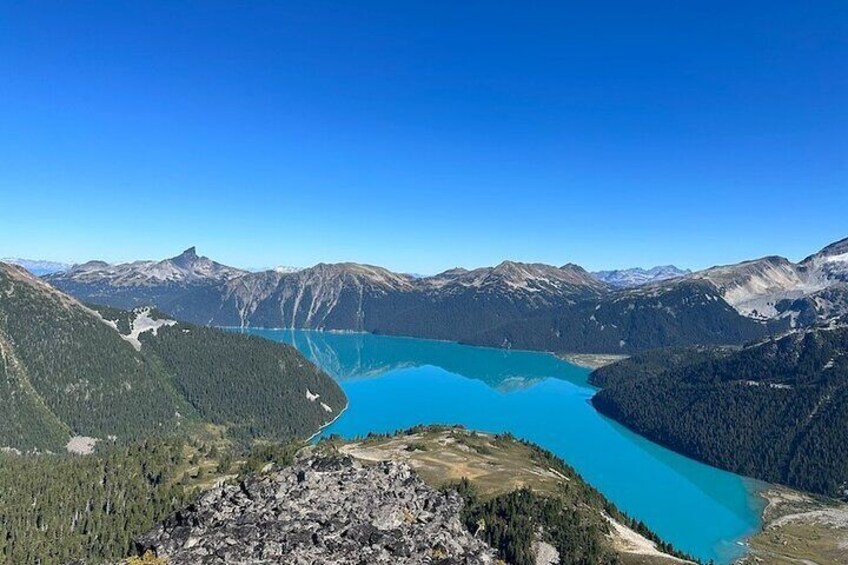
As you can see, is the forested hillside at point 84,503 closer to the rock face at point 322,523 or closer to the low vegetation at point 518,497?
the low vegetation at point 518,497

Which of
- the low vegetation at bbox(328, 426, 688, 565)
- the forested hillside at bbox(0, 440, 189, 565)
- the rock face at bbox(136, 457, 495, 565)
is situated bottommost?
the forested hillside at bbox(0, 440, 189, 565)

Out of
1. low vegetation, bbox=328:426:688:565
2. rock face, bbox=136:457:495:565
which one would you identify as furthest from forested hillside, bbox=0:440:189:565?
rock face, bbox=136:457:495:565

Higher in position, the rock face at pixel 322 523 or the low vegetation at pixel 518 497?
the rock face at pixel 322 523

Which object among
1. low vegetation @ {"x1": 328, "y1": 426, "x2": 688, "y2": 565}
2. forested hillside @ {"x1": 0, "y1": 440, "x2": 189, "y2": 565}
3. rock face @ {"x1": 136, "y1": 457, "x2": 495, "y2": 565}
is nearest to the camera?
rock face @ {"x1": 136, "y1": 457, "x2": 495, "y2": 565}

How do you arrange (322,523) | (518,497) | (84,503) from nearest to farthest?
(322,523), (518,497), (84,503)

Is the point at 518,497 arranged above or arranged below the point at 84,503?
above

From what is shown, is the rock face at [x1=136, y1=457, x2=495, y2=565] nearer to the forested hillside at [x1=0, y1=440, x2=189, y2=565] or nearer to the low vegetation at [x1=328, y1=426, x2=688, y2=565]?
the low vegetation at [x1=328, y1=426, x2=688, y2=565]

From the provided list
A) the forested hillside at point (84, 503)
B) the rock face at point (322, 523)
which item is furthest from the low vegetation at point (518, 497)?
the forested hillside at point (84, 503)

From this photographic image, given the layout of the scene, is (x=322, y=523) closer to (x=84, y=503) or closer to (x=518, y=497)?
(x=518, y=497)

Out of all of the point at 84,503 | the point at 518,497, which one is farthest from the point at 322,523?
the point at 84,503
